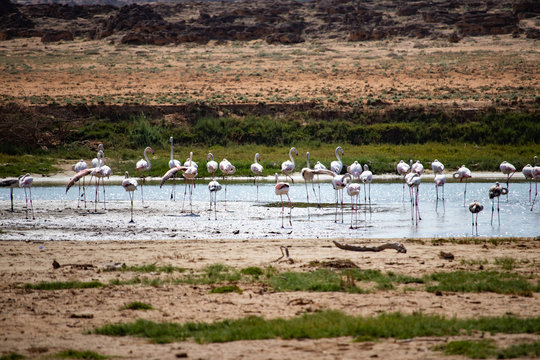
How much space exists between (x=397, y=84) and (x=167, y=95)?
18.8 meters

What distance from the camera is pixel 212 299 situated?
836 cm

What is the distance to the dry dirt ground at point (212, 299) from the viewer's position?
21.0 feet

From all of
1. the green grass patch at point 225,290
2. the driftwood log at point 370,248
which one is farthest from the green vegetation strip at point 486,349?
the driftwood log at point 370,248

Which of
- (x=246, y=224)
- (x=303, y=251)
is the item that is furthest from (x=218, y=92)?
(x=303, y=251)

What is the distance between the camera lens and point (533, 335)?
6504 mm

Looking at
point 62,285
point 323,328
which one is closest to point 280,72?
point 62,285

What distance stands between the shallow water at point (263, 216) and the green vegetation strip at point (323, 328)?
6775 mm

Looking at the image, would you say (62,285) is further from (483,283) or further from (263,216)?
(263,216)

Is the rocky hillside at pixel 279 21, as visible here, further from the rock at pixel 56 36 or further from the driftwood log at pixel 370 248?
the driftwood log at pixel 370 248

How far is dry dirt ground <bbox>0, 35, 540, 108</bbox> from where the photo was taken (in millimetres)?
47844

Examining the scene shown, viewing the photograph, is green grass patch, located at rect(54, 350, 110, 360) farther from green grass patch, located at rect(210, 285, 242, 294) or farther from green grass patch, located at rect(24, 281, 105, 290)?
green grass patch, located at rect(24, 281, 105, 290)

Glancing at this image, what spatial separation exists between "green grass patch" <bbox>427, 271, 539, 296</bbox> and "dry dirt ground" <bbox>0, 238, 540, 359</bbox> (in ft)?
0.59

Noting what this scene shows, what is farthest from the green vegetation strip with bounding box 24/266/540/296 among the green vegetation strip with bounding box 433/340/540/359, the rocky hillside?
the rocky hillside

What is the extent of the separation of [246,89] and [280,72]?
7699 millimetres
